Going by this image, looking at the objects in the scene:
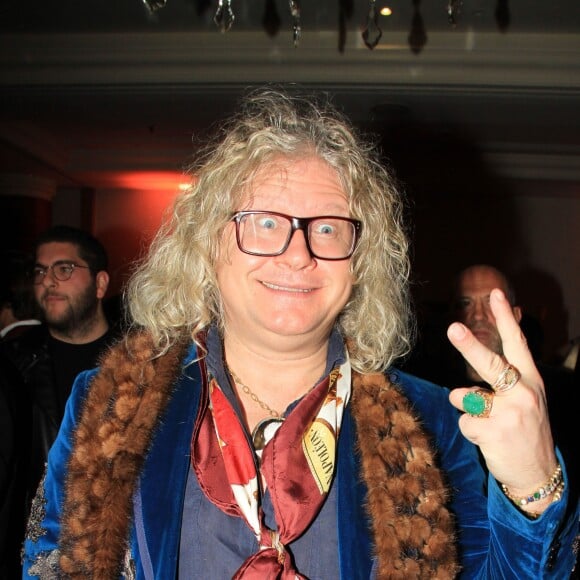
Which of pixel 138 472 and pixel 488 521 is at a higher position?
pixel 138 472

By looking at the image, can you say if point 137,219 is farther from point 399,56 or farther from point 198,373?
point 198,373

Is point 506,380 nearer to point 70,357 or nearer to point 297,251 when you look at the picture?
point 297,251

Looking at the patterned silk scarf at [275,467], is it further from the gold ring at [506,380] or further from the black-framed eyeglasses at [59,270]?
the black-framed eyeglasses at [59,270]

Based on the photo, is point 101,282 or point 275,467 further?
point 101,282

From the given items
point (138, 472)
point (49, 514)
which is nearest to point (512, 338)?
point (138, 472)

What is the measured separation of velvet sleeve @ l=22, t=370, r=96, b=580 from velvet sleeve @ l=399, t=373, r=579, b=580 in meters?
0.80

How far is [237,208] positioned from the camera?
1.41 m

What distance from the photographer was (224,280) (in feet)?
4.60

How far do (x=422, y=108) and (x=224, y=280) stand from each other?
14.0 ft

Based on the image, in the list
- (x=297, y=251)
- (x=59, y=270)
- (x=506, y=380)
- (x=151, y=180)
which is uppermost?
(x=151, y=180)

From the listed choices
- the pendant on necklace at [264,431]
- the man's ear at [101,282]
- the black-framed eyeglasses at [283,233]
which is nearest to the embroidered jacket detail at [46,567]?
the pendant on necklace at [264,431]

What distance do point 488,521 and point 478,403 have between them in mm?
485

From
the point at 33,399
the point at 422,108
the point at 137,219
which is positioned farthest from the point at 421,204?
the point at 33,399

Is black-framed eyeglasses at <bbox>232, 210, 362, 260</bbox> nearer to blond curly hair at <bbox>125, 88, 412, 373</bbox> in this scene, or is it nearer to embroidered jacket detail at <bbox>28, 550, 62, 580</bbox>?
blond curly hair at <bbox>125, 88, 412, 373</bbox>
